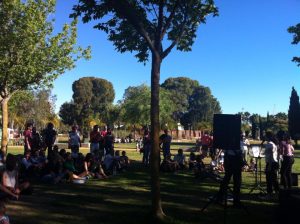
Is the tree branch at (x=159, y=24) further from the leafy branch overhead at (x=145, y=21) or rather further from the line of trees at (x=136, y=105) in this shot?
the line of trees at (x=136, y=105)

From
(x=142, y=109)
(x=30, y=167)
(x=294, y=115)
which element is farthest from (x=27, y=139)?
(x=294, y=115)

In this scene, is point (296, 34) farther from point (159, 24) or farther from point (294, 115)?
point (294, 115)

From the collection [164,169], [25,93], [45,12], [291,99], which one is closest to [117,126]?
[291,99]

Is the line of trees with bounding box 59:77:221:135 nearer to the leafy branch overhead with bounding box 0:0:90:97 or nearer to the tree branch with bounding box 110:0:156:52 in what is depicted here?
the leafy branch overhead with bounding box 0:0:90:97

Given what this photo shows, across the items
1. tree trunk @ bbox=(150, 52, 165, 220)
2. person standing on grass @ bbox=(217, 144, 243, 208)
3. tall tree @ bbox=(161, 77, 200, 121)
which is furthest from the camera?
tall tree @ bbox=(161, 77, 200, 121)

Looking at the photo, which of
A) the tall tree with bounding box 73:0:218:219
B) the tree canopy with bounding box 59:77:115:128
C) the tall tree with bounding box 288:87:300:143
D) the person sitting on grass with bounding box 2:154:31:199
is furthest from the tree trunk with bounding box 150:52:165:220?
the tree canopy with bounding box 59:77:115:128

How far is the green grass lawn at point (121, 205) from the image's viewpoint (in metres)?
8.72

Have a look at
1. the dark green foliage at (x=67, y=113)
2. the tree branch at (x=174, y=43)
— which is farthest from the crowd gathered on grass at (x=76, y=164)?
the dark green foliage at (x=67, y=113)

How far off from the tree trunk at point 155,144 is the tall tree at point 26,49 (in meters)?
16.3

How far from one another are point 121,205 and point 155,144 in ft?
7.62

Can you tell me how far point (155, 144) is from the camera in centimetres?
866

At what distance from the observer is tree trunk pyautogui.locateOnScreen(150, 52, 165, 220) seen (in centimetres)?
852

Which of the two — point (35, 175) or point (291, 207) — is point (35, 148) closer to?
point (35, 175)

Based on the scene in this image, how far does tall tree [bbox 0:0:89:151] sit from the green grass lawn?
12.2 m
